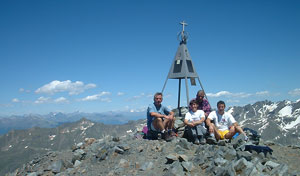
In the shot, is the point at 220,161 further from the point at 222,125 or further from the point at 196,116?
the point at 222,125

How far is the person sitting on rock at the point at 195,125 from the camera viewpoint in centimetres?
1070

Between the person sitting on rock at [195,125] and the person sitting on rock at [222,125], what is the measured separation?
0.34 meters

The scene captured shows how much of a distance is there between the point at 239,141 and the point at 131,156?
4.48 meters

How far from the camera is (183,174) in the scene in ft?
24.1

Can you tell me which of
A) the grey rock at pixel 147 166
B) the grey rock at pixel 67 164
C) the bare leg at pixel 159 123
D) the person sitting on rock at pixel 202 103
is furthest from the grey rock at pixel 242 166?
the grey rock at pixel 67 164

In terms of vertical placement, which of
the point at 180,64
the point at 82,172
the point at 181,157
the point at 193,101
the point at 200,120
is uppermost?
the point at 180,64

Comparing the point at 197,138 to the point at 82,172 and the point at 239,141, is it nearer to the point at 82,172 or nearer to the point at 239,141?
the point at 239,141

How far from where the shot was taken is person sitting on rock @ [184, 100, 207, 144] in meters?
10.7

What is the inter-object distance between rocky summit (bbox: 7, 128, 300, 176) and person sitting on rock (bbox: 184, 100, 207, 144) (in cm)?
68

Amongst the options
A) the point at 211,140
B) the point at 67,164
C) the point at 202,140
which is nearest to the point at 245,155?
the point at 211,140

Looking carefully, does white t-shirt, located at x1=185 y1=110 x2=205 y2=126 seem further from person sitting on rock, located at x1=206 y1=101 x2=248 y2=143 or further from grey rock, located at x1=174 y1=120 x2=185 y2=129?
grey rock, located at x1=174 y1=120 x2=185 y2=129

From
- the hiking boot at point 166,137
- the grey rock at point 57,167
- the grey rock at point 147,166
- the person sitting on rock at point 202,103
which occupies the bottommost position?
the grey rock at point 57,167

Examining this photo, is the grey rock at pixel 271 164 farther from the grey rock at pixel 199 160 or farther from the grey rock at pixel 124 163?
the grey rock at pixel 124 163

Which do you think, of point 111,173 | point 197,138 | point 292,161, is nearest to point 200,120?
point 197,138
